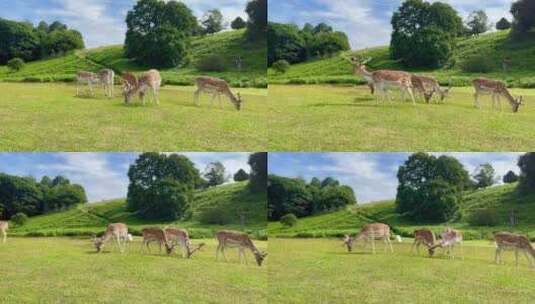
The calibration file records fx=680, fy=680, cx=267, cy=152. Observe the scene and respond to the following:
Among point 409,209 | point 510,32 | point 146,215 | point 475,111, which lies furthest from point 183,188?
point 510,32

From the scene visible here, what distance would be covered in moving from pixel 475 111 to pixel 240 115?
17.8ft

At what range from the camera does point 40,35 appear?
1758 cm

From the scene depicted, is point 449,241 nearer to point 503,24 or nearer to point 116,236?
point 503,24

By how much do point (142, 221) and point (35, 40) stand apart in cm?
552

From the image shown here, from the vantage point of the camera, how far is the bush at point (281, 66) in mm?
15242

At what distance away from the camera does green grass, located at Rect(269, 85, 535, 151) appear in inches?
546

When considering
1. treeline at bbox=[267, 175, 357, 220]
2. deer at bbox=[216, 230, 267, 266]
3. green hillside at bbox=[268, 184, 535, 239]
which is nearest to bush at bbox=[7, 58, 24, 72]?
deer at bbox=[216, 230, 267, 266]

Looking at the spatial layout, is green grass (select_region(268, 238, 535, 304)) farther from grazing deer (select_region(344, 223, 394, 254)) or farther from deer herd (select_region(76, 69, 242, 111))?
deer herd (select_region(76, 69, 242, 111))

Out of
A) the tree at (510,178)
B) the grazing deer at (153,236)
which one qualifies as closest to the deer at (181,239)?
the grazing deer at (153,236)

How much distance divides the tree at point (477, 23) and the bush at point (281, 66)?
14.7 feet

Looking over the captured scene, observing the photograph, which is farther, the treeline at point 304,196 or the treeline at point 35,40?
the treeline at point 35,40

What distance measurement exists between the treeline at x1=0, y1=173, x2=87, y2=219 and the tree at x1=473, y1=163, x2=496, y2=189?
938 cm

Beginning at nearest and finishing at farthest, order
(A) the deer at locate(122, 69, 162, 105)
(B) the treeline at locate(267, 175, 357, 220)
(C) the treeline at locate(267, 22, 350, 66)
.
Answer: (B) the treeline at locate(267, 175, 357, 220), (C) the treeline at locate(267, 22, 350, 66), (A) the deer at locate(122, 69, 162, 105)

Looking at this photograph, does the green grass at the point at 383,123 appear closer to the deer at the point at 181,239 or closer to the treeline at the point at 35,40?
the deer at the point at 181,239
